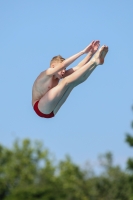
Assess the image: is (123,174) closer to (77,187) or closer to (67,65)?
(77,187)

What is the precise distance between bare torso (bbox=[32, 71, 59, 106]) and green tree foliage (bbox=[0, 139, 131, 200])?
49597 mm

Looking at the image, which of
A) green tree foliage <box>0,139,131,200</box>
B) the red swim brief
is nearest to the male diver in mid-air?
the red swim brief

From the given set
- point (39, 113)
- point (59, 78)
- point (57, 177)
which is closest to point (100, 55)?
point (59, 78)

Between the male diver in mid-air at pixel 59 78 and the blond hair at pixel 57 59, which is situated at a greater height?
the blond hair at pixel 57 59

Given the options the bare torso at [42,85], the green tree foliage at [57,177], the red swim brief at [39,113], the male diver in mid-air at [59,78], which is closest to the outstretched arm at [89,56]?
the male diver in mid-air at [59,78]

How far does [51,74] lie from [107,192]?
5974cm

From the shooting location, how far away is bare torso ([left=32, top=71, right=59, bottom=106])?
12617 millimetres

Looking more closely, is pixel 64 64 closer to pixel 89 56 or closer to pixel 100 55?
pixel 100 55

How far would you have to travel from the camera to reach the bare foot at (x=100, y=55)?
12.0 metres

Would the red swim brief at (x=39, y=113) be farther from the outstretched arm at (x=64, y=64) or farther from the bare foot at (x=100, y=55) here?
the bare foot at (x=100, y=55)

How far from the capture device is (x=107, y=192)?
71.1 metres

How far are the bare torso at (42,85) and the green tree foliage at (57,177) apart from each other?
163 feet

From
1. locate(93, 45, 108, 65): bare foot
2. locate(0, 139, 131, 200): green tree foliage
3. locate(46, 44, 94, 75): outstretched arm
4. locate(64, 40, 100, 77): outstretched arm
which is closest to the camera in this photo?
locate(93, 45, 108, 65): bare foot

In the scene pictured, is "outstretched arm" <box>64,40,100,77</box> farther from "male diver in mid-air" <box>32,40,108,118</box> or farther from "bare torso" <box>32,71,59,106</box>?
"bare torso" <box>32,71,59,106</box>
